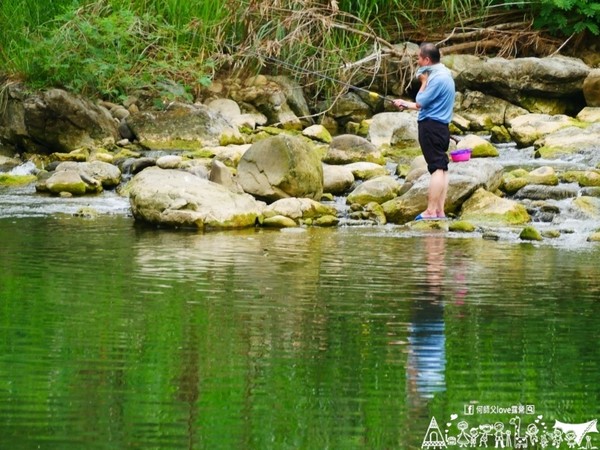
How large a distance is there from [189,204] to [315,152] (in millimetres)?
2384

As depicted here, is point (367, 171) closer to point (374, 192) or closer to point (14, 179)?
point (374, 192)

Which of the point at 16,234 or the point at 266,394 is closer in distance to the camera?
the point at 266,394

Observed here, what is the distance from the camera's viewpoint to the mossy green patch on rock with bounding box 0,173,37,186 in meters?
14.6

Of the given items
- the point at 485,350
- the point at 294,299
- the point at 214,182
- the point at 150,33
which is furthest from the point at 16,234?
the point at 150,33

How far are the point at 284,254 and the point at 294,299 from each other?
2.24 m

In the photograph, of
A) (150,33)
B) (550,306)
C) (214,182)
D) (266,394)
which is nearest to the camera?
(266,394)

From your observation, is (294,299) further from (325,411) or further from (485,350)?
(325,411)

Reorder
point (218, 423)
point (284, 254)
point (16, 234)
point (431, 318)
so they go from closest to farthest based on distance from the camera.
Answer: point (218, 423) → point (431, 318) → point (284, 254) → point (16, 234)

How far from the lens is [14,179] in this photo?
1480 centimetres

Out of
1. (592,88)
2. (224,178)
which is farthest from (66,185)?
(592,88)

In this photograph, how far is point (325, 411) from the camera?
411cm

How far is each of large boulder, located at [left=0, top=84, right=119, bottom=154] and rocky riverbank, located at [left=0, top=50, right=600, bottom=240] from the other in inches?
0.8

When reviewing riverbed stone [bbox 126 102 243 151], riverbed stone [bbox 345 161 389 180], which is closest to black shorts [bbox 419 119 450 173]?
riverbed stone [bbox 345 161 389 180]

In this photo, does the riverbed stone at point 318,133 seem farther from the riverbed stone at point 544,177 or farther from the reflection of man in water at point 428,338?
the reflection of man in water at point 428,338
